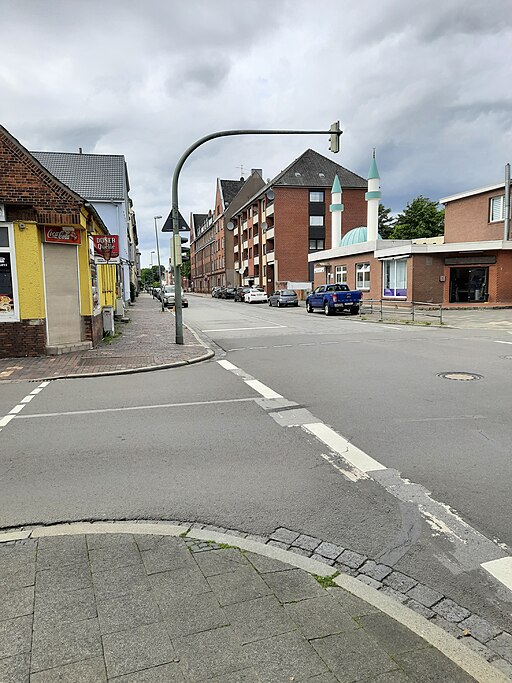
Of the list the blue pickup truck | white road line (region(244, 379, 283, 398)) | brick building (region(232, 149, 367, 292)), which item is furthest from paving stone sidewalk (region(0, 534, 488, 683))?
brick building (region(232, 149, 367, 292))

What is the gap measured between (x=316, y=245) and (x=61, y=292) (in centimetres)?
4881

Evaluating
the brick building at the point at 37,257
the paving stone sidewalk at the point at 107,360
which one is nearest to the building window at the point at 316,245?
the paving stone sidewalk at the point at 107,360

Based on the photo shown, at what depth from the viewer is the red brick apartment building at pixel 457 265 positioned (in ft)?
105

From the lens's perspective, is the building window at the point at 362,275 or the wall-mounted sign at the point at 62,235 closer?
the wall-mounted sign at the point at 62,235

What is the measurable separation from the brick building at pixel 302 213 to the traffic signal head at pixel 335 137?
40.4 metres

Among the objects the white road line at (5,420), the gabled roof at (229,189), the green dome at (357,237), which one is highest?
the gabled roof at (229,189)

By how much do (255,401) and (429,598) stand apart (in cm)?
524

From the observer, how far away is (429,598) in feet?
9.61

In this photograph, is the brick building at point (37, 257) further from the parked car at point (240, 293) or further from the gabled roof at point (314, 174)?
the gabled roof at point (314, 174)

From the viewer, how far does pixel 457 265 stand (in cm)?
3259

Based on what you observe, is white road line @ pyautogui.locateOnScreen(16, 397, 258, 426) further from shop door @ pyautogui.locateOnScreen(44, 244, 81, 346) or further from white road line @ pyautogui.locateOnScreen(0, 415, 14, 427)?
shop door @ pyautogui.locateOnScreen(44, 244, 81, 346)

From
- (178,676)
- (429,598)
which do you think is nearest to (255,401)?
(429,598)

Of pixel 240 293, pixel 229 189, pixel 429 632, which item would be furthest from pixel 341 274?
pixel 229 189

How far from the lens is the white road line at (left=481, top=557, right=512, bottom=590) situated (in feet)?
10.2
